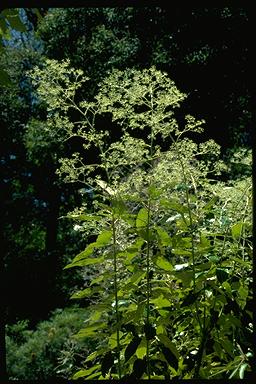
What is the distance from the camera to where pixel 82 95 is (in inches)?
360

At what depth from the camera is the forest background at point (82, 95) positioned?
27.4 feet

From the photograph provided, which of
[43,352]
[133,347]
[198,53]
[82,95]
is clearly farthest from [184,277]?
[82,95]

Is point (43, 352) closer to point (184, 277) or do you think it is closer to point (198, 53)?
point (198, 53)

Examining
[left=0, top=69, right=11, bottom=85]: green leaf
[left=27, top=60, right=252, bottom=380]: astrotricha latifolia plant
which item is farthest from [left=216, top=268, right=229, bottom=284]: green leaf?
[left=0, top=69, right=11, bottom=85]: green leaf

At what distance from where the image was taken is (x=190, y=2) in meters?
0.94

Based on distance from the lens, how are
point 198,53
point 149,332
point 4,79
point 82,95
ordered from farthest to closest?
1. point 82,95
2. point 198,53
3. point 4,79
4. point 149,332

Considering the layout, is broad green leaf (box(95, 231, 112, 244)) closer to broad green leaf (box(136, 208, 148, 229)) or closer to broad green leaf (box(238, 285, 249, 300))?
broad green leaf (box(136, 208, 148, 229))

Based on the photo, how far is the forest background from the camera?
27.4 feet

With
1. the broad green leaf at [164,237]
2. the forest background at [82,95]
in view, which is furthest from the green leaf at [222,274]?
the forest background at [82,95]

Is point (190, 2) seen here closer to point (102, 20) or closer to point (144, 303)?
point (144, 303)

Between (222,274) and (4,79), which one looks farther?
(4,79)

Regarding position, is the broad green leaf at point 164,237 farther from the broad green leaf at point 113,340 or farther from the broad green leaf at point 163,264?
the broad green leaf at point 113,340

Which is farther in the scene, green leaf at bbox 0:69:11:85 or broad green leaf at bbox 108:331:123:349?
green leaf at bbox 0:69:11:85

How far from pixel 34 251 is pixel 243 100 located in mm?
4270
